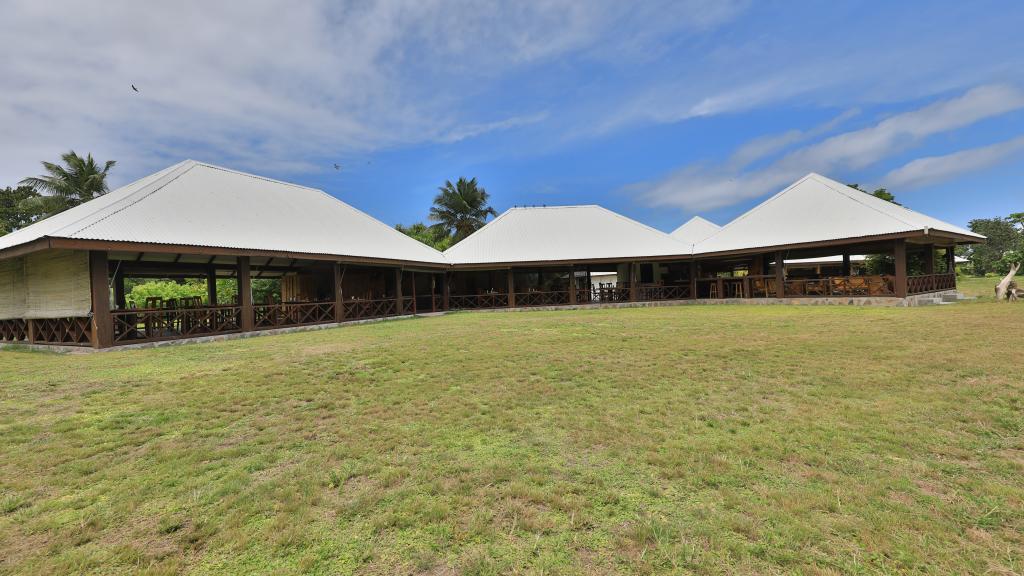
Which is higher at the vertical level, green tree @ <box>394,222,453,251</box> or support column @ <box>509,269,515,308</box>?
green tree @ <box>394,222,453,251</box>

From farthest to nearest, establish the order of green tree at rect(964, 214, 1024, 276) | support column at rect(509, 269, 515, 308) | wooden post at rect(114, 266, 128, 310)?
green tree at rect(964, 214, 1024, 276)
support column at rect(509, 269, 515, 308)
wooden post at rect(114, 266, 128, 310)

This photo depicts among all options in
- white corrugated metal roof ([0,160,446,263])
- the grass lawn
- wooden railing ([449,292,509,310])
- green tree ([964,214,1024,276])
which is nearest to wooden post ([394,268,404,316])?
white corrugated metal roof ([0,160,446,263])

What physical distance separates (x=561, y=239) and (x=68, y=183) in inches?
1253

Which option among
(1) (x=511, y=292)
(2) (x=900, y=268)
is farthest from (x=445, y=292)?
(2) (x=900, y=268)

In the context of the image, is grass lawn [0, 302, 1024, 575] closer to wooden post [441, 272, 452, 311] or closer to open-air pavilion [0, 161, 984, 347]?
open-air pavilion [0, 161, 984, 347]

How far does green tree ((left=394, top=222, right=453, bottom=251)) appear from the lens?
110ft

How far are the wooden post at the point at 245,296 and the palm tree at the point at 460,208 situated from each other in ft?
72.8

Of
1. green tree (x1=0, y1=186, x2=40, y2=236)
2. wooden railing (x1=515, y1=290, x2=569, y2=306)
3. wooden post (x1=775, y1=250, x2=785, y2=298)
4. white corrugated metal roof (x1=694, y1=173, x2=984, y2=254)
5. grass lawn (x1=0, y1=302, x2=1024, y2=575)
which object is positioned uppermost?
green tree (x1=0, y1=186, x2=40, y2=236)

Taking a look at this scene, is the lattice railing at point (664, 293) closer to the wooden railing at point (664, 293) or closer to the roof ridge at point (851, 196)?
the wooden railing at point (664, 293)

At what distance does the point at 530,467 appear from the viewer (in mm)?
3334

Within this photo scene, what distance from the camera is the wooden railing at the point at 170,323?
10961 millimetres

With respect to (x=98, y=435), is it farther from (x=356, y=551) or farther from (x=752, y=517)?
(x=752, y=517)

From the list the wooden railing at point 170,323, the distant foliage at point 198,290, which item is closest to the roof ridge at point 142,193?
the wooden railing at point 170,323

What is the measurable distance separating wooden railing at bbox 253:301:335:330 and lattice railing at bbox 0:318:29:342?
5774 millimetres
